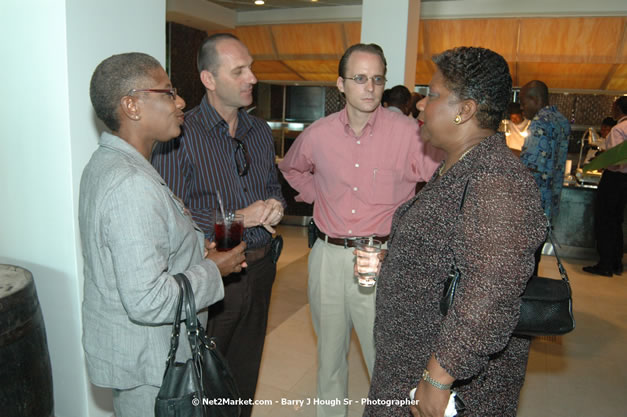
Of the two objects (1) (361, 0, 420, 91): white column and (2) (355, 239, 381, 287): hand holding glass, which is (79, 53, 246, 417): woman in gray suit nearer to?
(2) (355, 239, 381, 287): hand holding glass

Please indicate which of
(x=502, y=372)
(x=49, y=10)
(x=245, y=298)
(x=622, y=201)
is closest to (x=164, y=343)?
(x=245, y=298)

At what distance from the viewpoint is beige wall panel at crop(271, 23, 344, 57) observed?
746 cm

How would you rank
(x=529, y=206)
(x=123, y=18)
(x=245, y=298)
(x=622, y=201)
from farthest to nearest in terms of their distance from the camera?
(x=622, y=201)
(x=123, y=18)
(x=245, y=298)
(x=529, y=206)

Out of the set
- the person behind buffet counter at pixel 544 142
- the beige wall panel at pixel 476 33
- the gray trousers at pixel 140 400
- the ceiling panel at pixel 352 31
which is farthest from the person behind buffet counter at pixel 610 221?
the gray trousers at pixel 140 400

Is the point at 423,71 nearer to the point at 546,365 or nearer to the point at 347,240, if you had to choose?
the point at 546,365

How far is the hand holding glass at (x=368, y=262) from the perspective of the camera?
1.74 meters

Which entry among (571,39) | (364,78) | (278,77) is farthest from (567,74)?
(364,78)

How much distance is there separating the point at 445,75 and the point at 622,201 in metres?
5.20

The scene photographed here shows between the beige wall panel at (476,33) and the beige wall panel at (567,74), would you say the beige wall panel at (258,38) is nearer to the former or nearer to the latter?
the beige wall panel at (476,33)

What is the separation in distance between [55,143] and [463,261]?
1847 mm

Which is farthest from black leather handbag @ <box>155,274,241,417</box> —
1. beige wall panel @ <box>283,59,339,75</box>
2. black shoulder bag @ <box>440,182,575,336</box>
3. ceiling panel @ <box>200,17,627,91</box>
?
beige wall panel @ <box>283,59,339,75</box>

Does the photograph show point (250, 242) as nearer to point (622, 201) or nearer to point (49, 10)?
point (49, 10)

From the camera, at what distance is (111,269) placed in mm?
1303

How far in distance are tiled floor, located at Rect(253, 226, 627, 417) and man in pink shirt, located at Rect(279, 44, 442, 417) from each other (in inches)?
22.3
